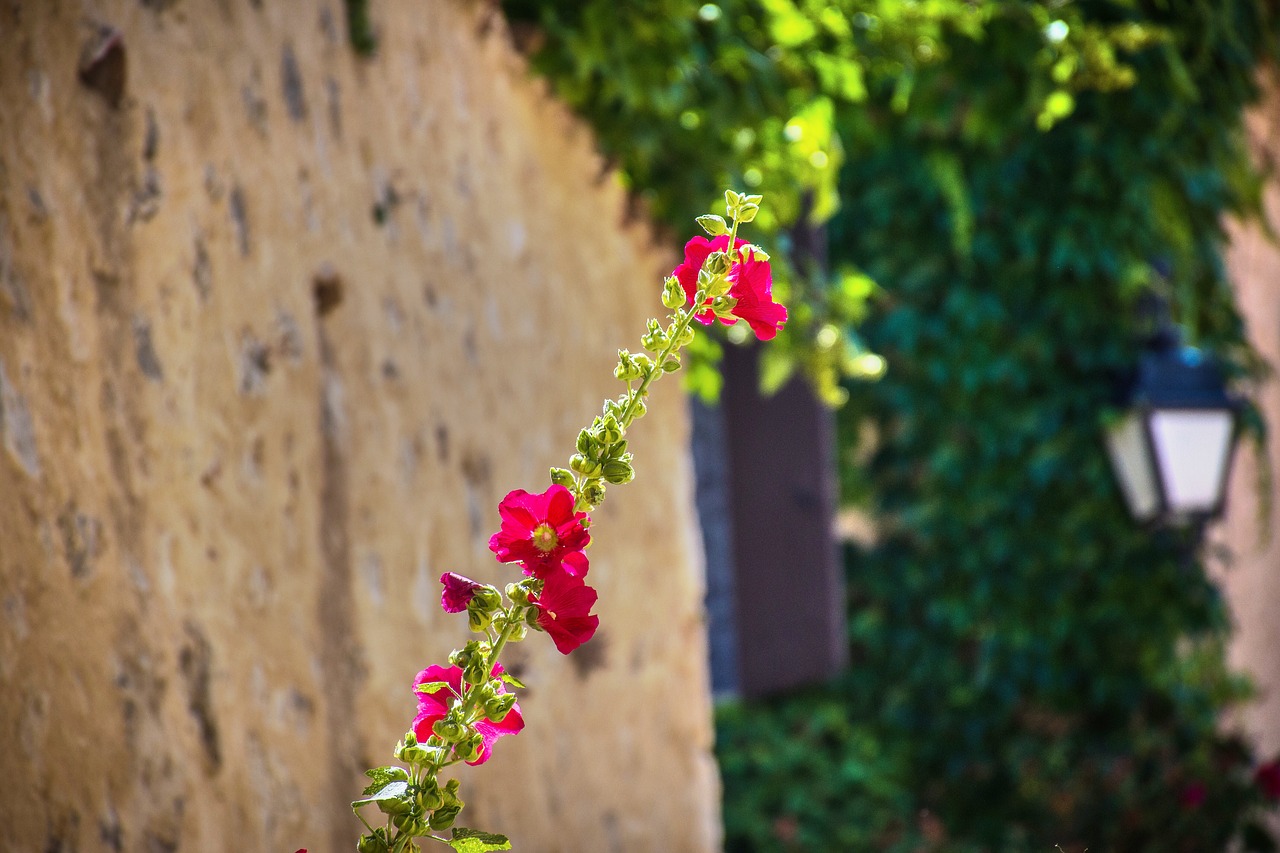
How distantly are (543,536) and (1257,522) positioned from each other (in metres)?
4.27

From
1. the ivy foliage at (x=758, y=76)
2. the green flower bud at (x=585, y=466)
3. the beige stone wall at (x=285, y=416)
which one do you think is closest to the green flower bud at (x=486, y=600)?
the green flower bud at (x=585, y=466)

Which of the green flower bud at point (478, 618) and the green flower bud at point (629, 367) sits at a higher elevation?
the green flower bud at point (629, 367)

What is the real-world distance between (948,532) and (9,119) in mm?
3636

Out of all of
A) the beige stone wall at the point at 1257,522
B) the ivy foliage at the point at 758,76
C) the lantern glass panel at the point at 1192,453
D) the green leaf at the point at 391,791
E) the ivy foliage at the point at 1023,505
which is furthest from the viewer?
the beige stone wall at the point at 1257,522

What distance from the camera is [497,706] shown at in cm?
92

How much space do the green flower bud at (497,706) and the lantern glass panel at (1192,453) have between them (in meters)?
2.89

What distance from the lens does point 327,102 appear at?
182 centimetres

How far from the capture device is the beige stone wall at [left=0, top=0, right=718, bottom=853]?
1339 millimetres

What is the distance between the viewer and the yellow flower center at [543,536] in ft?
2.99

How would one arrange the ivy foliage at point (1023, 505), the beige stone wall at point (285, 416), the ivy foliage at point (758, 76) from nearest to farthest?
1. the beige stone wall at point (285, 416)
2. the ivy foliage at point (758, 76)
3. the ivy foliage at point (1023, 505)

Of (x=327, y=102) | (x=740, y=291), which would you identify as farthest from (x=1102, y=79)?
(x=740, y=291)

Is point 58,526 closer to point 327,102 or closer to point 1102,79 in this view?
point 327,102

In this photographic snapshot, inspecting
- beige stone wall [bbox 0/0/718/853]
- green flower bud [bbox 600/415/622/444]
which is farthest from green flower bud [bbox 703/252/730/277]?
beige stone wall [bbox 0/0/718/853]

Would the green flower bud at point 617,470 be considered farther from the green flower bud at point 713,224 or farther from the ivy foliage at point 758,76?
the ivy foliage at point 758,76
